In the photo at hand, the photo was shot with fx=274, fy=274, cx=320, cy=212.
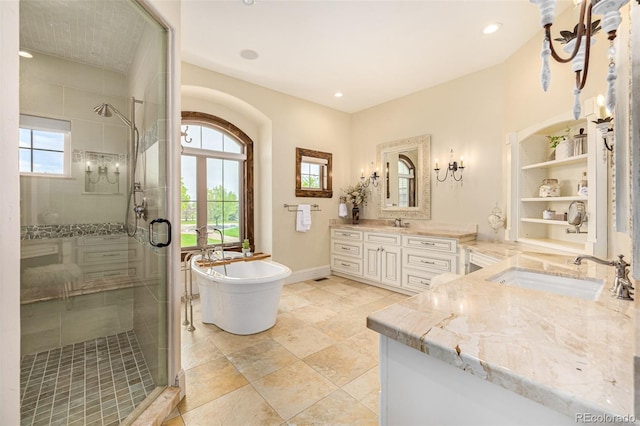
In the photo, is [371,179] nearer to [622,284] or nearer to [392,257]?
[392,257]

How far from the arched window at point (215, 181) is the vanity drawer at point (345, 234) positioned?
1.37 meters

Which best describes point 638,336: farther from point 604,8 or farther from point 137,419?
point 137,419

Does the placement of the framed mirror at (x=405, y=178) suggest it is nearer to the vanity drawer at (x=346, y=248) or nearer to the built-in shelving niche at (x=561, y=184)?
the vanity drawer at (x=346, y=248)

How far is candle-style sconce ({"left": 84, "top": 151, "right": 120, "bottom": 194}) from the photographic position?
2236 mm

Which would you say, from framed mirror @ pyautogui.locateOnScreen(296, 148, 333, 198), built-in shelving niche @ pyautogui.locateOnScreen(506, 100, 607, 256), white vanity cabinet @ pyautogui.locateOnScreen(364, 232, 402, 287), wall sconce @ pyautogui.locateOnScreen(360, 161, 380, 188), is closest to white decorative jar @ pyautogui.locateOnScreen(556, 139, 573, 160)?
built-in shelving niche @ pyautogui.locateOnScreen(506, 100, 607, 256)

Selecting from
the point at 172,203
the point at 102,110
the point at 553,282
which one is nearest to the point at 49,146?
the point at 102,110

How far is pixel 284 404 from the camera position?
5.47 ft

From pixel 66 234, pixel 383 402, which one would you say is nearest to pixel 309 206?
pixel 66 234

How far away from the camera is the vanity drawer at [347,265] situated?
424 cm

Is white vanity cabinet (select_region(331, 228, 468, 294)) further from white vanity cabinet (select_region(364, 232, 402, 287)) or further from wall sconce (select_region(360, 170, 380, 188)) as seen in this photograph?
wall sconce (select_region(360, 170, 380, 188))

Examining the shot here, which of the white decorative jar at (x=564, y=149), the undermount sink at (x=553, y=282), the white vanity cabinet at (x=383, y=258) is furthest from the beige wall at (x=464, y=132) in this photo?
the undermount sink at (x=553, y=282)

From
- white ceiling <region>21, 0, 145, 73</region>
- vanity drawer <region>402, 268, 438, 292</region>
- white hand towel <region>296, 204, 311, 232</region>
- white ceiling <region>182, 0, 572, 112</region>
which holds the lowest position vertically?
vanity drawer <region>402, 268, 438, 292</region>

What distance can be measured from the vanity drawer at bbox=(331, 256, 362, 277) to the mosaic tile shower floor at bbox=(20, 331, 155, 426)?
292 centimetres

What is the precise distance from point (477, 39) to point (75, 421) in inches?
168
